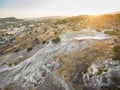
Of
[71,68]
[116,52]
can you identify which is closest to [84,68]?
[71,68]

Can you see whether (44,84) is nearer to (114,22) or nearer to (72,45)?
(72,45)

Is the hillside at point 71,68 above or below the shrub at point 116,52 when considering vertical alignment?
below

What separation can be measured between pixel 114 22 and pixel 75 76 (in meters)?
23.8

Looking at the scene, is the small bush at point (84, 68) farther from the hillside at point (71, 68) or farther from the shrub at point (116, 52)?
the shrub at point (116, 52)

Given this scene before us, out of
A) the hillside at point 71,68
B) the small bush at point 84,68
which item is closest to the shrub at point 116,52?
the hillside at point 71,68

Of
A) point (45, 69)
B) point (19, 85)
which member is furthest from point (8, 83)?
point (45, 69)

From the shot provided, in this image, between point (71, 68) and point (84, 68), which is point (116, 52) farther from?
point (71, 68)

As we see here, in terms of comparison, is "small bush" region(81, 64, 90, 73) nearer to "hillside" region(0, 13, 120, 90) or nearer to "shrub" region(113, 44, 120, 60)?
"hillside" region(0, 13, 120, 90)

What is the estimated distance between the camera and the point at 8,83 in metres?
30.4

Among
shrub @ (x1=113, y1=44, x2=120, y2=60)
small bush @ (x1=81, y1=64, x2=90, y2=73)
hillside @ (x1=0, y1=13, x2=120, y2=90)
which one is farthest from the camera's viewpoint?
shrub @ (x1=113, y1=44, x2=120, y2=60)

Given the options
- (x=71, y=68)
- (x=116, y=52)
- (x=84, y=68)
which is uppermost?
(x=116, y=52)

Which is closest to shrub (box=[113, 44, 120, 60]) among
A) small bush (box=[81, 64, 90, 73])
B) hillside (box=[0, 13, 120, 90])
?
hillside (box=[0, 13, 120, 90])

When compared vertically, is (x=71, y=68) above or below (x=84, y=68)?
below

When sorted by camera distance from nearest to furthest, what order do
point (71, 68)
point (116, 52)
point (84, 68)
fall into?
point (84, 68) < point (116, 52) < point (71, 68)
